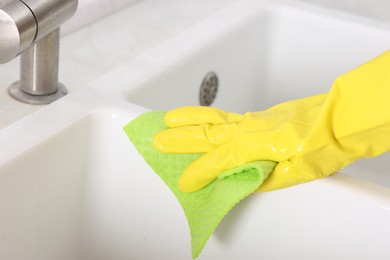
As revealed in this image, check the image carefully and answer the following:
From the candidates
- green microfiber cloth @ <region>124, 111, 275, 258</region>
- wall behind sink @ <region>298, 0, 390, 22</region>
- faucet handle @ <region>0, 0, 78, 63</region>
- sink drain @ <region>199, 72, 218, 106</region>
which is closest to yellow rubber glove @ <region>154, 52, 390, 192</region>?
green microfiber cloth @ <region>124, 111, 275, 258</region>

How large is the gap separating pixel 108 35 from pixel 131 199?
1.26ft

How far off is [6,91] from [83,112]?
0.47 ft

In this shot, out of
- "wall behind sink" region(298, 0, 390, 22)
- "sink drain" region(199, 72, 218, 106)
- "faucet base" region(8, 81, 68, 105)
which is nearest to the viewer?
"faucet base" region(8, 81, 68, 105)

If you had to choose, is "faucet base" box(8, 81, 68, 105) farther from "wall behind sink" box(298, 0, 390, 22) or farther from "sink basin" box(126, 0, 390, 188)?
"wall behind sink" box(298, 0, 390, 22)

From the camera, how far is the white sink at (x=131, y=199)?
0.85 meters

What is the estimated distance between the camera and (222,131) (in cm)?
85

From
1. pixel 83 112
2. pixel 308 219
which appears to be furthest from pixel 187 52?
pixel 308 219

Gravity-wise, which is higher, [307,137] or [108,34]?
[307,137]

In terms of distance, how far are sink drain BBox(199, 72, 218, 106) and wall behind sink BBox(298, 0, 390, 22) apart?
44 centimetres

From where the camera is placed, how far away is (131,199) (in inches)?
37.5

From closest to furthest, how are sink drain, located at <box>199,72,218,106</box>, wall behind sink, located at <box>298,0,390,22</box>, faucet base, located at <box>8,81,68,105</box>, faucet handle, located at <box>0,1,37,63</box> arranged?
1. faucet handle, located at <box>0,1,37,63</box>
2. faucet base, located at <box>8,81,68,105</box>
3. sink drain, located at <box>199,72,218,106</box>
4. wall behind sink, located at <box>298,0,390,22</box>

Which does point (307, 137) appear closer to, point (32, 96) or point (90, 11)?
point (32, 96)

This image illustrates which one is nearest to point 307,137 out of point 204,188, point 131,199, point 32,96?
point 204,188

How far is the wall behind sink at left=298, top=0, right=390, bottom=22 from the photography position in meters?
1.55
